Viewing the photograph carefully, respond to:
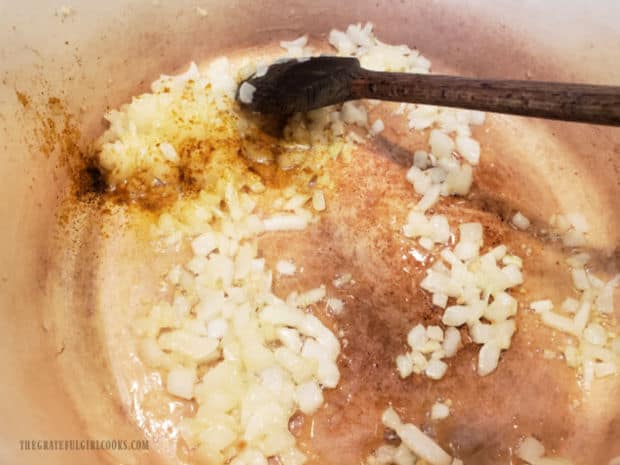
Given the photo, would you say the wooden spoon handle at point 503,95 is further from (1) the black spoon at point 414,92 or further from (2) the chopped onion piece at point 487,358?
(2) the chopped onion piece at point 487,358

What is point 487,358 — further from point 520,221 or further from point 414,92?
point 414,92

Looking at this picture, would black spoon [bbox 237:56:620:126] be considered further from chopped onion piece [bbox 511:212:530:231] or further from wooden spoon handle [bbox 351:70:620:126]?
chopped onion piece [bbox 511:212:530:231]

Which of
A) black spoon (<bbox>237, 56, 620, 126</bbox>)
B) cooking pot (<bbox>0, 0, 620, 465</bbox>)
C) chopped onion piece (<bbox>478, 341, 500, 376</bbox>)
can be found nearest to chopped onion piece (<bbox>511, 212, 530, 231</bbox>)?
cooking pot (<bbox>0, 0, 620, 465</bbox>)

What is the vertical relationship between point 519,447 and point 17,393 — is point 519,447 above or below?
below

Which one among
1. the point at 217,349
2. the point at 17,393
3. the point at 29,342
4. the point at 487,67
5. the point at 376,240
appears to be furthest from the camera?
the point at 487,67

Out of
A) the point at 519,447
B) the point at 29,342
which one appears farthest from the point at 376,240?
the point at 29,342

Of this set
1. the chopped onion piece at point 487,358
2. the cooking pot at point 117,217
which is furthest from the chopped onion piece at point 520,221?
the chopped onion piece at point 487,358

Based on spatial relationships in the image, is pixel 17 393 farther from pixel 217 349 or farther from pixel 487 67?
pixel 487 67
